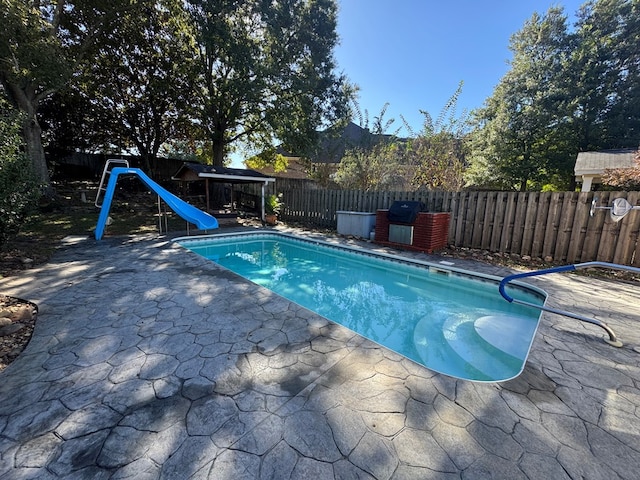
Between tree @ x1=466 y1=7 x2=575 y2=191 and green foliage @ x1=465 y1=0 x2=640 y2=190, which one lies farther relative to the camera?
tree @ x1=466 y1=7 x2=575 y2=191

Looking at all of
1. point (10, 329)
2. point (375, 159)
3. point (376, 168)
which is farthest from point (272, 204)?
point (10, 329)

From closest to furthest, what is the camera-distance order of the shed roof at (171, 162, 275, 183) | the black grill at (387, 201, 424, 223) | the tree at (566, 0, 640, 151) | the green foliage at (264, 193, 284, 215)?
1. the black grill at (387, 201, 424, 223)
2. the shed roof at (171, 162, 275, 183)
3. the green foliage at (264, 193, 284, 215)
4. the tree at (566, 0, 640, 151)

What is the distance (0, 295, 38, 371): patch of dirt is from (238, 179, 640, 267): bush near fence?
7946 millimetres

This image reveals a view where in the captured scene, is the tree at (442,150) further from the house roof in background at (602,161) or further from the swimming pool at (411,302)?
the swimming pool at (411,302)

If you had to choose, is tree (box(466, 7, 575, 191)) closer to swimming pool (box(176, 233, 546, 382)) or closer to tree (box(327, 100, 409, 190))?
tree (box(327, 100, 409, 190))

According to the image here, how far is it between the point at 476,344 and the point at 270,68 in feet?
41.0

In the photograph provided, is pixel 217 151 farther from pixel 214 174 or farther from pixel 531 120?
pixel 531 120

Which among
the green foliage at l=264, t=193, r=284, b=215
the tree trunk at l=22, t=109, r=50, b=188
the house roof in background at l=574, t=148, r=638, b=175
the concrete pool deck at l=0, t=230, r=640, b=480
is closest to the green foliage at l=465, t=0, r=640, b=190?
the house roof in background at l=574, t=148, r=638, b=175

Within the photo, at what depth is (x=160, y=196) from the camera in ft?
25.8

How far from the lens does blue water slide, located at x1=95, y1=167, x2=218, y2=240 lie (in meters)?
7.15

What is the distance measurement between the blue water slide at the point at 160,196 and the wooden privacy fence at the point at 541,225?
6.30 metres

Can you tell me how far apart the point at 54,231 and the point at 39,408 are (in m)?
8.59

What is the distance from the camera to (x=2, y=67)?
7602 millimetres

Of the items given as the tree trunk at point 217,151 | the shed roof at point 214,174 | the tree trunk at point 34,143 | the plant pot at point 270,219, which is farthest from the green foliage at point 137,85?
the plant pot at point 270,219
